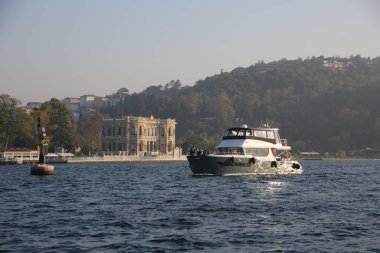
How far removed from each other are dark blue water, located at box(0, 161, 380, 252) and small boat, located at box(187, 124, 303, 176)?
21906mm

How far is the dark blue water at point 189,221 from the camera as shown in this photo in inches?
1089

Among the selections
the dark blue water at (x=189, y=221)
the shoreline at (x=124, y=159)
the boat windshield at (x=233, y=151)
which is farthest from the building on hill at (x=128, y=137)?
the dark blue water at (x=189, y=221)

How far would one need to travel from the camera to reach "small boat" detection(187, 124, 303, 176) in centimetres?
7575

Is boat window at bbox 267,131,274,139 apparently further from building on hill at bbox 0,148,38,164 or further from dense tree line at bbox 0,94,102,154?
dense tree line at bbox 0,94,102,154

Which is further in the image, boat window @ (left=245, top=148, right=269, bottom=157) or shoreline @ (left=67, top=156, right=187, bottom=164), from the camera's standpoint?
shoreline @ (left=67, top=156, right=187, bottom=164)

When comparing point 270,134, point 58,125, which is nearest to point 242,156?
point 270,134

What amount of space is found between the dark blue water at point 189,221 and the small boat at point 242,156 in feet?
71.9

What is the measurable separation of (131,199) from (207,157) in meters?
30.0

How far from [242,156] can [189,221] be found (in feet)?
142

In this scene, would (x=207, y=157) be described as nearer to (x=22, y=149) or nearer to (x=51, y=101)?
(x=22, y=149)

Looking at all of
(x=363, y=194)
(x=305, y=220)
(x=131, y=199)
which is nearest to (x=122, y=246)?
(x=305, y=220)

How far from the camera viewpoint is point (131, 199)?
4662cm

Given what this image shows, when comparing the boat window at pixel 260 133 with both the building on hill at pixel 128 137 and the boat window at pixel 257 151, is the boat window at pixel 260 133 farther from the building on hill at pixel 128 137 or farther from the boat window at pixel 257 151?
the building on hill at pixel 128 137

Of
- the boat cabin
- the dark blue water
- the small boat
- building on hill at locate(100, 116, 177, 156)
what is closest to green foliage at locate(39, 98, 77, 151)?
building on hill at locate(100, 116, 177, 156)
